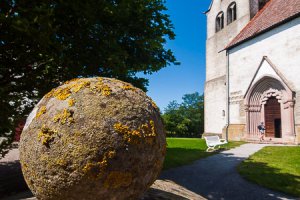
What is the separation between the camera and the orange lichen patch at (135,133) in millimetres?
3105

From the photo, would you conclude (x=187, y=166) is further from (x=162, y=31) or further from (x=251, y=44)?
(x=251, y=44)

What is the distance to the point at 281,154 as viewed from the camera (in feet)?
40.7

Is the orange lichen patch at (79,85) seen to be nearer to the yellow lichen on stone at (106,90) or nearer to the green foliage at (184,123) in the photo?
the yellow lichen on stone at (106,90)

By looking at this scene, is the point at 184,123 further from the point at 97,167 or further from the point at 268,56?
the point at 97,167

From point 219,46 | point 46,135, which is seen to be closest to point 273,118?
point 219,46

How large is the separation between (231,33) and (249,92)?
936 centimetres

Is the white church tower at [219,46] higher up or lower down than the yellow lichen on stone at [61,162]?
higher up

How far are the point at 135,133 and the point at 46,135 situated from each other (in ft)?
3.69

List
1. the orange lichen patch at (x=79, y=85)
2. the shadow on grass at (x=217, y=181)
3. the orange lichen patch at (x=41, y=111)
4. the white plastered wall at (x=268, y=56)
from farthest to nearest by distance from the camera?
the white plastered wall at (x=268, y=56), the shadow on grass at (x=217, y=181), the orange lichen patch at (x=79, y=85), the orange lichen patch at (x=41, y=111)

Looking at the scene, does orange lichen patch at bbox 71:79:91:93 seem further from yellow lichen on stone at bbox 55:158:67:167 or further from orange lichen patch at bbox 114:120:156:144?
yellow lichen on stone at bbox 55:158:67:167

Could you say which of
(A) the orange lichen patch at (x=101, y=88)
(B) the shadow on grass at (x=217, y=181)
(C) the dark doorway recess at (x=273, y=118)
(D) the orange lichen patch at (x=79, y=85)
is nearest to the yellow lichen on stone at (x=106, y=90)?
(A) the orange lichen patch at (x=101, y=88)

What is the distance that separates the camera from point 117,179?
3.03m

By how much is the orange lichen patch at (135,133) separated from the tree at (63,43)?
3107 mm

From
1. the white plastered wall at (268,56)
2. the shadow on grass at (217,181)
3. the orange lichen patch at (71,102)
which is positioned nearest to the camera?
the orange lichen patch at (71,102)
